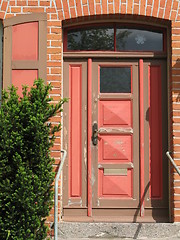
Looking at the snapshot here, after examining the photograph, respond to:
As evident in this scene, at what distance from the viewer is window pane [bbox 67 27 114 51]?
5987 mm

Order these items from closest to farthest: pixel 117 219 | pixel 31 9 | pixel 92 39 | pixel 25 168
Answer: pixel 25 168 < pixel 117 219 < pixel 31 9 < pixel 92 39

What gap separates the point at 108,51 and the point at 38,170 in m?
2.13

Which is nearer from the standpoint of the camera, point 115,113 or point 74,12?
point 74,12

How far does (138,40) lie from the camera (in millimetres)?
6008

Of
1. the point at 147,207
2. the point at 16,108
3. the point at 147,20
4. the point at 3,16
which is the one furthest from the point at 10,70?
the point at 147,207

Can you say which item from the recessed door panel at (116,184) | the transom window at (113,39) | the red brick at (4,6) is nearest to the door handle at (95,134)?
the recessed door panel at (116,184)

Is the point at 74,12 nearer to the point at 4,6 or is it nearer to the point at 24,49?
the point at 24,49

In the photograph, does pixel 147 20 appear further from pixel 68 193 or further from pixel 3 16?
pixel 68 193

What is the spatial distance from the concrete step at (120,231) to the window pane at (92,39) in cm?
243

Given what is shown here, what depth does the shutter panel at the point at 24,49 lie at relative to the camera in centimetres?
561

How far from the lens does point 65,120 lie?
19.1 ft

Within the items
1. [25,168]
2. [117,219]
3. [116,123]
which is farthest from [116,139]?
[25,168]

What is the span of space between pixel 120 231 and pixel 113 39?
8.60 ft

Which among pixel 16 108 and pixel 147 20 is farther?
pixel 147 20
